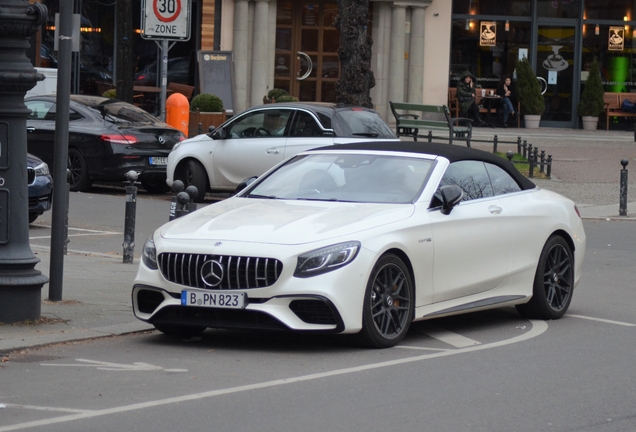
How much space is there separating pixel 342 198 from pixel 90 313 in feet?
7.23

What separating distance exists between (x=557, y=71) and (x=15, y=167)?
101 feet

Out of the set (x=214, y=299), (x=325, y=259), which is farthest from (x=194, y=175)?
(x=325, y=259)

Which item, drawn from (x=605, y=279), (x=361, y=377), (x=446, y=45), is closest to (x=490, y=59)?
(x=446, y=45)

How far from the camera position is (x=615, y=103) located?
123ft

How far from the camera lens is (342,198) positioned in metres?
8.96

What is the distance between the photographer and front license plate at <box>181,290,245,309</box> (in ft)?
25.6

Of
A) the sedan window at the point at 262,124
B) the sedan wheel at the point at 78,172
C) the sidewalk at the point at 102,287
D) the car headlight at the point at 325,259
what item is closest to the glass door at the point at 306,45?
the sidewalk at the point at 102,287

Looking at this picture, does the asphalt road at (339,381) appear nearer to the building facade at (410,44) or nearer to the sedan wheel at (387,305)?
the sedan wheel at (387,305)

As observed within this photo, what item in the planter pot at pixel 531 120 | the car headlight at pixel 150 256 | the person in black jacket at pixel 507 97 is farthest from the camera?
the planter pot at pixel 531 120

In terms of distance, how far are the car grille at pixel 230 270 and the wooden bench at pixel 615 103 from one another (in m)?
31.0

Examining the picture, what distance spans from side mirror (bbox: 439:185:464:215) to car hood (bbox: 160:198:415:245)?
0.30 meters

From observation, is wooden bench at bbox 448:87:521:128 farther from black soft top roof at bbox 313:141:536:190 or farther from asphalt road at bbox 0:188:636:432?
asphalt road at bbox 0:188:636:432

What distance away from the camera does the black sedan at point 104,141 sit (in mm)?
19656

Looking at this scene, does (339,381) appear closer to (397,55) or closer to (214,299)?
(214,299)
